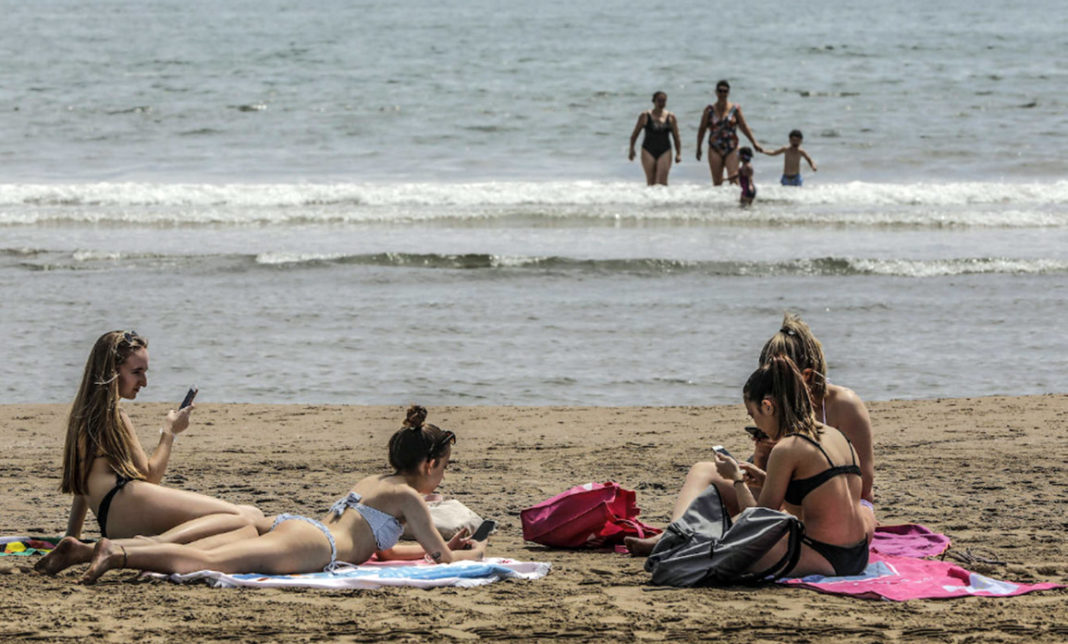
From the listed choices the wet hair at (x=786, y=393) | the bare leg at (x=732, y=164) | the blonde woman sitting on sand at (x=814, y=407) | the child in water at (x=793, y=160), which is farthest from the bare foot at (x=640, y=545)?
the child in water at (x=793, y=160)

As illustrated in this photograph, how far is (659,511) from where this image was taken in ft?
21.0

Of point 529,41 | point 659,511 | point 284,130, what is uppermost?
point 529,41

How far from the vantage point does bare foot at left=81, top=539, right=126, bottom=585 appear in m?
4.72

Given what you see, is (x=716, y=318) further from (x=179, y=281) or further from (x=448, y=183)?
(x=448, y=183)

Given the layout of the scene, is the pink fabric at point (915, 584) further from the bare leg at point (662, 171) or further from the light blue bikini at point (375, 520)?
the bare leg at point (662, 171)

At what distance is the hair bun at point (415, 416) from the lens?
5141mm

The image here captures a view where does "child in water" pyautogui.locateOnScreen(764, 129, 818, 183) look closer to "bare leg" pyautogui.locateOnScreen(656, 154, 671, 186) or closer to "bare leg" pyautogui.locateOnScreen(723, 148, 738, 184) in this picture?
"bare leg" pyautogui.locateOnScreen(723, 148, 738, 184)

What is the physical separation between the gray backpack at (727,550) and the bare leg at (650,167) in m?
13.8

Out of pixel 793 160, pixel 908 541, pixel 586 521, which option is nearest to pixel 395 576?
pixel 586 521

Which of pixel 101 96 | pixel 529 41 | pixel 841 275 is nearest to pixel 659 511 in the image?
pixel 841 275

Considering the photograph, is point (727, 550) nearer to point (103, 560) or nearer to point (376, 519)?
point (376, 519)

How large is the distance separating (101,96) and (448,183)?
36.9ft

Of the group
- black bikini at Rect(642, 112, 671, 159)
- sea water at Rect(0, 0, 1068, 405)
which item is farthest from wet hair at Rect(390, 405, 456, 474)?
black bikini at Rect(642, 112, 671, 159)

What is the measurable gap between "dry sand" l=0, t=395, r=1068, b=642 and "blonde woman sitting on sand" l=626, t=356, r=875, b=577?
0.25 m
